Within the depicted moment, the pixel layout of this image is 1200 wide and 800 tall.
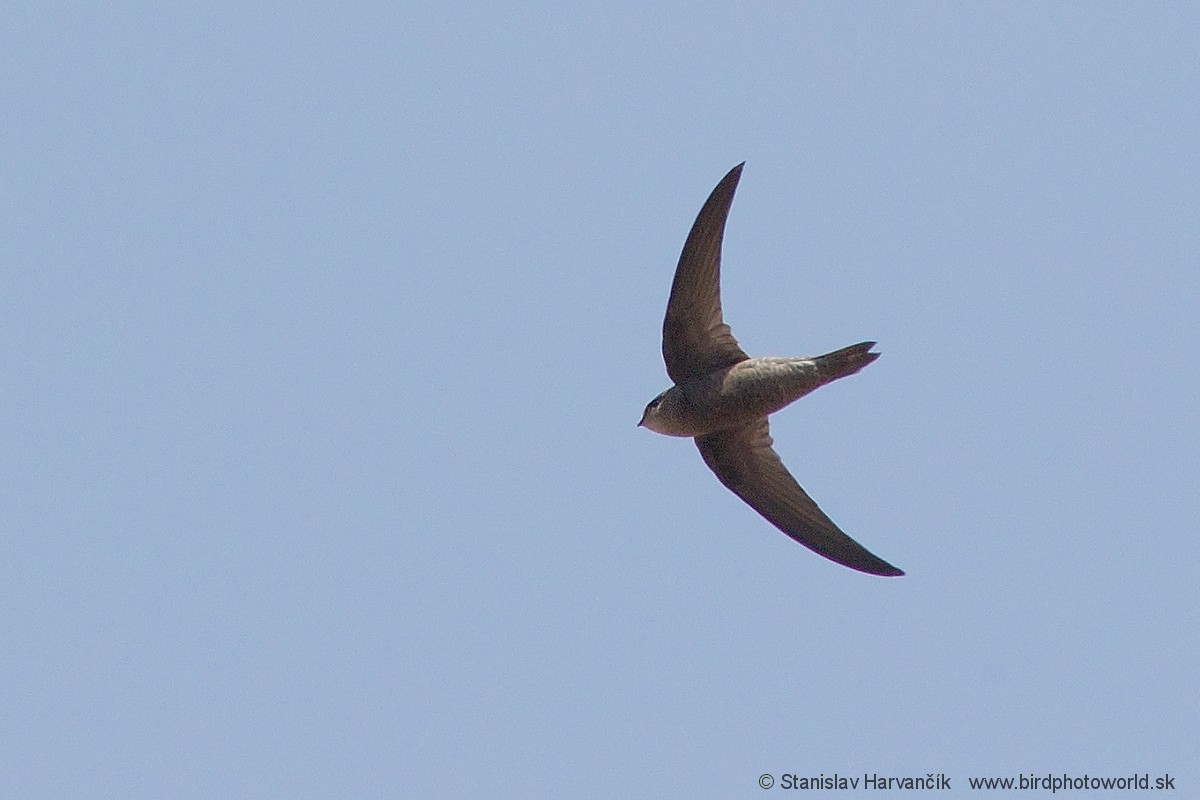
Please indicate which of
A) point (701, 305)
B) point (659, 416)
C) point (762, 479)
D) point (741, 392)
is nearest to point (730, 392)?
point (741, 392)

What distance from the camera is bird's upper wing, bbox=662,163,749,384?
784 cm

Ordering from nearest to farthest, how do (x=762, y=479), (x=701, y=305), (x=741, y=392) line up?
(x=741, y=392) < (x=701, y=305) < (x=762, y=479)

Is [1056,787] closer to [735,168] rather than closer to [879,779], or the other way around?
[879,779]

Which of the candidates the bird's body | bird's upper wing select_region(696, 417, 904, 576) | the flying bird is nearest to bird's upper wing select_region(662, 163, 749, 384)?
the flying bird

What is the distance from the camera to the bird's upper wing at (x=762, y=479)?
326 inches

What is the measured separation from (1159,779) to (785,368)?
12.1 feet

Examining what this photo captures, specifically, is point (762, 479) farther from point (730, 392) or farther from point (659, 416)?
point (659, 416)

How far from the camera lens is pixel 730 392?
8008 millimetres

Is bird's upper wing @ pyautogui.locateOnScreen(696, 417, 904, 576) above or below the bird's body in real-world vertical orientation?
below

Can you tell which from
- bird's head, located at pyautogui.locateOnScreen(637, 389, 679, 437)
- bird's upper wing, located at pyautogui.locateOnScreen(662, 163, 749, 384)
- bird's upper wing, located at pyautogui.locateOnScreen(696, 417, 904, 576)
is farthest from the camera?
bird's upper wing, located at pyautogui.locateOnScreen(696, 417, 904, 576)

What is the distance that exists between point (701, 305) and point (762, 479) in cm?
137

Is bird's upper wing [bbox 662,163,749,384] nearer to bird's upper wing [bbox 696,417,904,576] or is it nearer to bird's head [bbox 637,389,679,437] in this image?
bird's head [bbox 637,389,679,437]

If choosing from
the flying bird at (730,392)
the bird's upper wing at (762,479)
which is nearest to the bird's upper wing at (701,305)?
the flying bird at (730,392)

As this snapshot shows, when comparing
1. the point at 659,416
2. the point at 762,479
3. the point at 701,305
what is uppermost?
the point at 701,305
